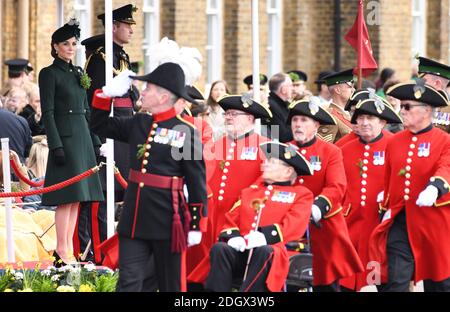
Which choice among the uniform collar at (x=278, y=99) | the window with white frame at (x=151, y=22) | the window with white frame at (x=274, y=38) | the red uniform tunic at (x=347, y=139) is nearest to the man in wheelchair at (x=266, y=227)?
the red uniform tunic at (x=347, y=139)

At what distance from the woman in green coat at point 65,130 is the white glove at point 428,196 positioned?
3.10 m

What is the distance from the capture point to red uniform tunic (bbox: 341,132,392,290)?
14367 millimetres

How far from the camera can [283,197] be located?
42.6 ft

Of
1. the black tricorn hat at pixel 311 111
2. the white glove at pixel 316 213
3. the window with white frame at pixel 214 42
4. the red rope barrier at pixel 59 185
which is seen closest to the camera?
the white glove at pixel 316 213

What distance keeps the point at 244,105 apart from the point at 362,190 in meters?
1.34

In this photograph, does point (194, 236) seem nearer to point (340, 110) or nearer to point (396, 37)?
point (340, 110)

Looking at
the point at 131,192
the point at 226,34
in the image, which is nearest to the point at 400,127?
the point at 131,192

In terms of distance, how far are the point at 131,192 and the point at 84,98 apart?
315 centimetres

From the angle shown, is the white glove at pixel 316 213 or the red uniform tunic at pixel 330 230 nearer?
the white glove at pixel 316 213

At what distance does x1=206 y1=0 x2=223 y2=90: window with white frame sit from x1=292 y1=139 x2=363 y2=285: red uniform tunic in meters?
13.7

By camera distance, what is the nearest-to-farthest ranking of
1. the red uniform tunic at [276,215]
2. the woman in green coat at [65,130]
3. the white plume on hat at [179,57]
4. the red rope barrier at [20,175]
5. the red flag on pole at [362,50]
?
the red uniform tunic at [276,215], the white plume on hat at [179,57], the woman in green coat at [65,130], the red rope barrier at [20,175], the red flag on pole at [362,50]

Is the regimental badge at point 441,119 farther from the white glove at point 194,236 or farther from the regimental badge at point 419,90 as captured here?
the white glove at point 194,236

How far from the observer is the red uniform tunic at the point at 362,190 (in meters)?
14.4

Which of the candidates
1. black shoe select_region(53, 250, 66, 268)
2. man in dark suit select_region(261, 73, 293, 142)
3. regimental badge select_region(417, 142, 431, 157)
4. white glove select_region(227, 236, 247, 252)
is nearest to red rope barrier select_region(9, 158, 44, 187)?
black shoe select_region(53, 250, 66, 268)
